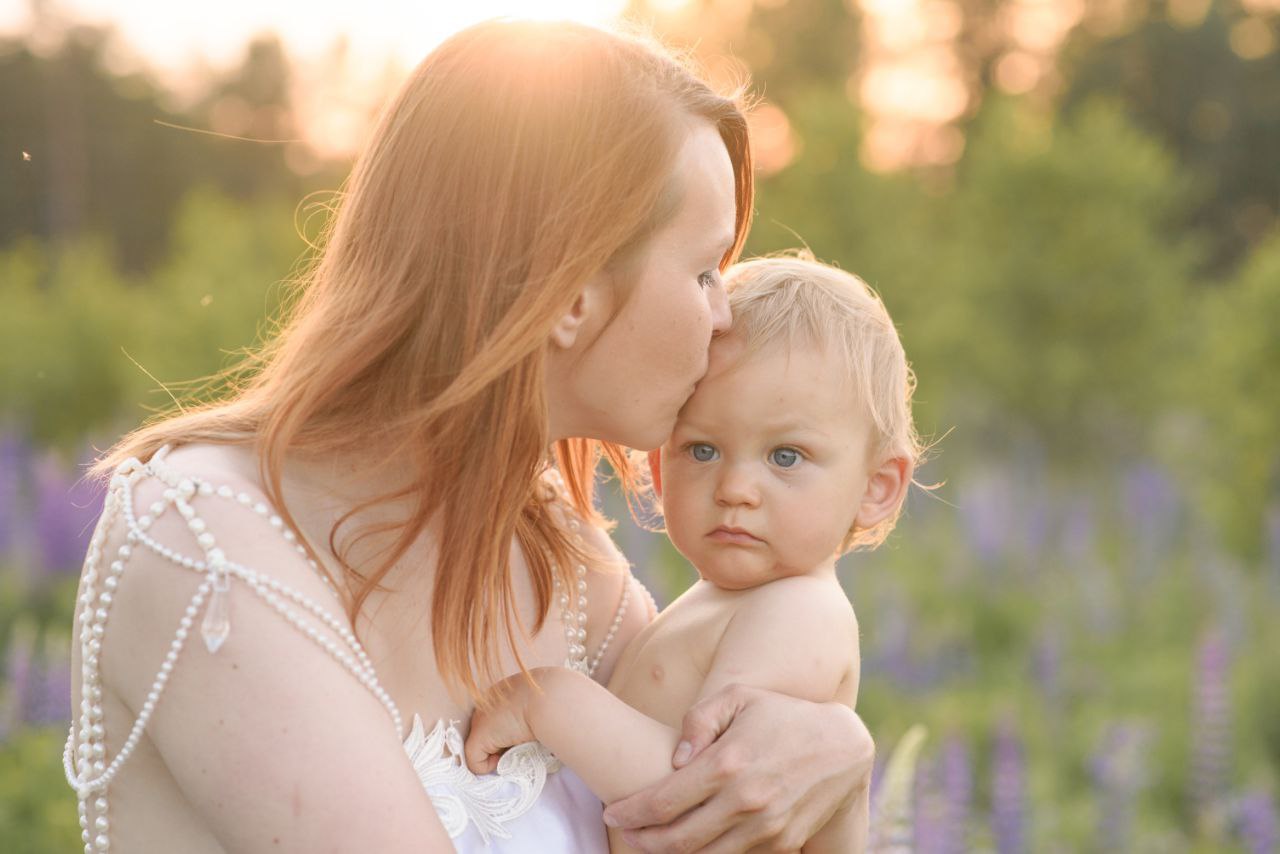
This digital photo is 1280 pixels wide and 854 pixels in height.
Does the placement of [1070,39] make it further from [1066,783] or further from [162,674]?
[162,674]

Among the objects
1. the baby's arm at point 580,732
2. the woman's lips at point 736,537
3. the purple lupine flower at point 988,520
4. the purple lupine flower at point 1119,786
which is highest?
the woman's lips at point 736,537

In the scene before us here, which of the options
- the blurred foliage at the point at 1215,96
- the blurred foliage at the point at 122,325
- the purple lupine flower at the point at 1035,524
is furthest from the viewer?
the blurred foliage at the point at 1215,96

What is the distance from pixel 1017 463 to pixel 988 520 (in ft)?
10.5

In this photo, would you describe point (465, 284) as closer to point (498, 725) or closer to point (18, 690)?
point (498, 725)

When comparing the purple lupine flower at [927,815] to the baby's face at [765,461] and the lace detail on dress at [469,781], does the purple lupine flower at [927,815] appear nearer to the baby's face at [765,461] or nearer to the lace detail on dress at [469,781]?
the baby's face at [765,461]

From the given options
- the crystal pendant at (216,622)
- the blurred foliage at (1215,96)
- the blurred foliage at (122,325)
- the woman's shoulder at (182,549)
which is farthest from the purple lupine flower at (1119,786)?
the blurred foliage at (1215,96)

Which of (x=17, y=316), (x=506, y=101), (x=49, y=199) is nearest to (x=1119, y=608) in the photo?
(x=506, y=101)

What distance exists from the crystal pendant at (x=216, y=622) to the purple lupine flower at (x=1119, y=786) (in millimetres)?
3488

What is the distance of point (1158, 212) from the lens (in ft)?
41.1

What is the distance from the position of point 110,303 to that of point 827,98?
252 inches

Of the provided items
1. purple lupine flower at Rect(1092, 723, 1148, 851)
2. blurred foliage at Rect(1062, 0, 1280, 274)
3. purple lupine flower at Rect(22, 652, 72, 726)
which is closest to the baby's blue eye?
purple lupine flower at Rect(22, 652, 72, 726)

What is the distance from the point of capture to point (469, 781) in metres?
1.96

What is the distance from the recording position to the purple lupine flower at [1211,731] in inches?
171

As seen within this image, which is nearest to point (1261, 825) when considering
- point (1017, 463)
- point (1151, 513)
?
point (1151, 513)
